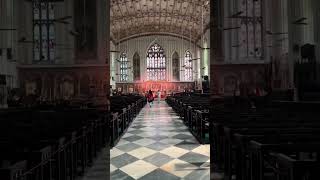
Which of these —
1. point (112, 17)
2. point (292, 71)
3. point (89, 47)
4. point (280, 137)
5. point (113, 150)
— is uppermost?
point (112, 17)

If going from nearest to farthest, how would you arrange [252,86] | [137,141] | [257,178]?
[257,178] < [137,141] < [252,86]

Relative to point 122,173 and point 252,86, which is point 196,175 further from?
point 252,86

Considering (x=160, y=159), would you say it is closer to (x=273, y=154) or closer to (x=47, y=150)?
(x=47, y=150)

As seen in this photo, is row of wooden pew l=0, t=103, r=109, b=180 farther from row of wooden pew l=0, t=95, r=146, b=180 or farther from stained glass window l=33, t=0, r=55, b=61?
stained glass window l=33, t=0, r=55, b=61

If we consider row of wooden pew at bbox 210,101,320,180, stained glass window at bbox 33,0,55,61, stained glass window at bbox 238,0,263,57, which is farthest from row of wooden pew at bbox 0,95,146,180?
stained glass window at bbox 238,0,263,57

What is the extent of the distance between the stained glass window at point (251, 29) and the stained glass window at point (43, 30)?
44.0 ft

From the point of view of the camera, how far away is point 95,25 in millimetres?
28547

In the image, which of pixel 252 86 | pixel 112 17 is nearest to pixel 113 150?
pixel 252 86

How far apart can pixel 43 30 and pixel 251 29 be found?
Answer: 14799mm

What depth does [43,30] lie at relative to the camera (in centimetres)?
2995

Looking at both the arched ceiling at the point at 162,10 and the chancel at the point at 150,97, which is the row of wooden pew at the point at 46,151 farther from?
the arched ceiling at the point at 162,10

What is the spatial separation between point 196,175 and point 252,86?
22.7 metres

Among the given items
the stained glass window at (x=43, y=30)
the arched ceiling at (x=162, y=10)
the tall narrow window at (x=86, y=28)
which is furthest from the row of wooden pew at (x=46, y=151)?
the arched ceiling at (x=162, y=10)

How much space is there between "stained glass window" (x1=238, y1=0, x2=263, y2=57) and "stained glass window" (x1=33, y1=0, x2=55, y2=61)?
13.4 m
